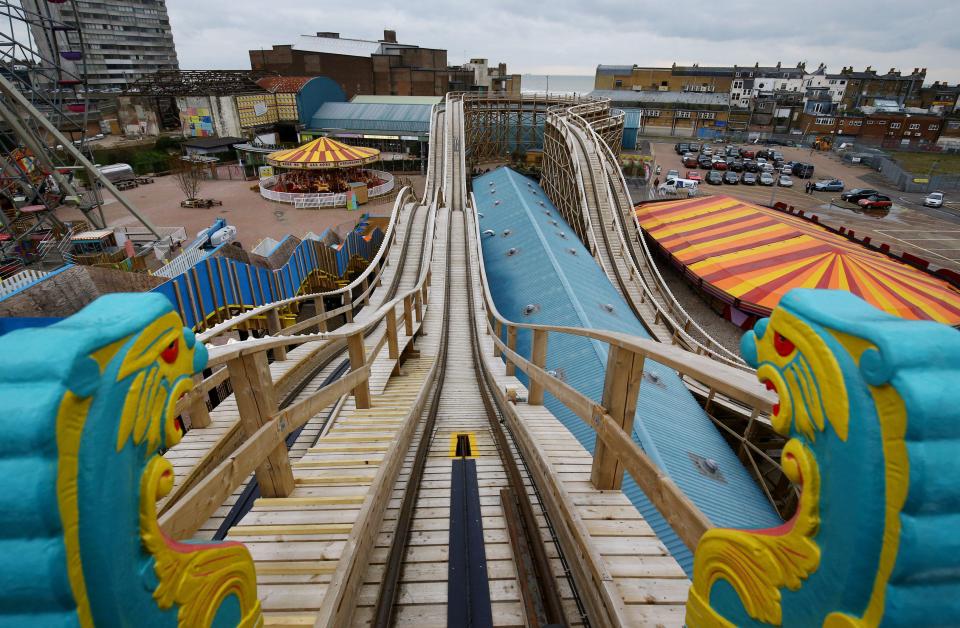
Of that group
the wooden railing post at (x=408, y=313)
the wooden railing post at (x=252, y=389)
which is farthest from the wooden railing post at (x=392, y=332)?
the wooden railing post at (x=252, y=389)

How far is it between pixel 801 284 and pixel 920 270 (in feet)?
24.2

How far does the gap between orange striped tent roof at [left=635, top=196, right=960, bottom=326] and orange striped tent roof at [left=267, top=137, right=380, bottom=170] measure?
17.1 metres

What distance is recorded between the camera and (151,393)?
1.37 meters

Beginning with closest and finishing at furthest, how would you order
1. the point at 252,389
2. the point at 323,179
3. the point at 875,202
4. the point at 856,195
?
the point at 252,389
the point at 323,179
the point at 875,202
the point at 856,195

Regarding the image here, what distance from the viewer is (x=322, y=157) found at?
95.7ft

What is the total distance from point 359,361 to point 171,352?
133 inches

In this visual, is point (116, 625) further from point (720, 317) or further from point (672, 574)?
→ point (720, 317)

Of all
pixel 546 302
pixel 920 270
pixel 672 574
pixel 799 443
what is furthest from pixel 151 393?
pixel 920 270

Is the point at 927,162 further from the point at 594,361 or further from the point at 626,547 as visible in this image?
the point at 626,547

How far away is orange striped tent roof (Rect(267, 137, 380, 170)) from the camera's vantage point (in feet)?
94.6

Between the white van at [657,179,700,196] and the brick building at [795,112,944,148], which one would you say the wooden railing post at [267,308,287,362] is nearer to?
the white van at [657,179,700,196]

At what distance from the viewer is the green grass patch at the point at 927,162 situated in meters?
46.4

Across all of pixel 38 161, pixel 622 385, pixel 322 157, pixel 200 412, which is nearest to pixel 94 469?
pixel 622 385

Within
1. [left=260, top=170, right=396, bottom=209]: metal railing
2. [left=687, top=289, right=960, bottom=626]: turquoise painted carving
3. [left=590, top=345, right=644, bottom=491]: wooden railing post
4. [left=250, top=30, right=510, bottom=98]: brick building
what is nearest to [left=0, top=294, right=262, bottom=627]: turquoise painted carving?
[left=687, top=289, right=960, bottom=626]: turquoise painted carving
